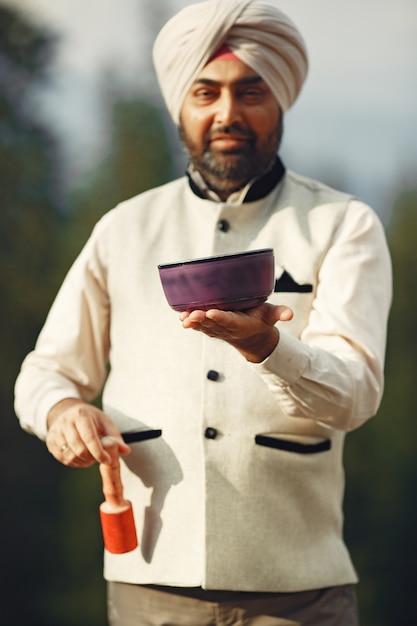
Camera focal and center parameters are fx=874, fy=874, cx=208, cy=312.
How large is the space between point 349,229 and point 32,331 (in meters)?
1.67

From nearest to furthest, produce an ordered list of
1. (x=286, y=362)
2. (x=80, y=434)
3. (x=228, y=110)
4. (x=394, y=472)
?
1. (x=286, y=362)
2. (x=80, y=434)
3. (x=228, y=110)
4. (x=394, y=472)

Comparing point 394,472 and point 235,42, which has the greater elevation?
point 235,42

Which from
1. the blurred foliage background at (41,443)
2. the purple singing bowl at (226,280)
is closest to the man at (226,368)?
the purple singing bowl at (226,280)

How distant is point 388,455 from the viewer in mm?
3121

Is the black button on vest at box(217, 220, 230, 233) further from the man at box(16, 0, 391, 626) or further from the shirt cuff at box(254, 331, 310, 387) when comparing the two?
the shirt cuff at box(254, 331, 310, 387)

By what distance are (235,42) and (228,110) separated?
0.52ft

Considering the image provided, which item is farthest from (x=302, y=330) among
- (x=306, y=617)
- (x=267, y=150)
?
(x=306, y=617)

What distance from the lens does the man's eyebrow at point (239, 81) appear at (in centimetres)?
187

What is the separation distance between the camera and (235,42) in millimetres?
1883

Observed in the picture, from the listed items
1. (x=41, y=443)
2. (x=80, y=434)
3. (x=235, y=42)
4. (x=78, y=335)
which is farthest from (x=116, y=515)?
(x=41, y=443)

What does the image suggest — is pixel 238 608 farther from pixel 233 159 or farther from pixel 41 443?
pixel 41 443

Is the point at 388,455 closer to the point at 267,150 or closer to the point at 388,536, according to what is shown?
the point at 388,536

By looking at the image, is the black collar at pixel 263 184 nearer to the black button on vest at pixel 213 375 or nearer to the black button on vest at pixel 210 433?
the black button on vest at pixel 213 375

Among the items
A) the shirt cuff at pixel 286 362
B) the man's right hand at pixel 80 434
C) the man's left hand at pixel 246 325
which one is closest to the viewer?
the man's left hand at pixel 246 325
